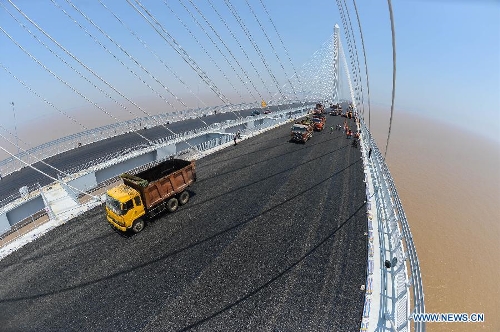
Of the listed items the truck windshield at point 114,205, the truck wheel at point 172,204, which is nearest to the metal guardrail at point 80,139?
the truck windshield at point 114,205

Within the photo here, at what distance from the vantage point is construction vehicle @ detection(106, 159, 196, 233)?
39.8ft

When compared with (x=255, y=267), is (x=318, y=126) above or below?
above

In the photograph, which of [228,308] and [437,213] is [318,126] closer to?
[437,213]

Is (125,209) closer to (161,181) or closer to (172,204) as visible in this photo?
(161,181)

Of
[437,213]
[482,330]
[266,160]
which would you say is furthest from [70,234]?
[437,213]

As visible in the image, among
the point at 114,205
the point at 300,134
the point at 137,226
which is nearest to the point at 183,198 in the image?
the point at 137,226

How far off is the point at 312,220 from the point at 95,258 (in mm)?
10604

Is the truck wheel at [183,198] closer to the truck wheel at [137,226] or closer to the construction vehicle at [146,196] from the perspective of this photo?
the construction vehicle at [146,196]

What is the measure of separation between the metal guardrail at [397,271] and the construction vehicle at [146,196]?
35.9 feet

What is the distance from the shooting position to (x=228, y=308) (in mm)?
8617

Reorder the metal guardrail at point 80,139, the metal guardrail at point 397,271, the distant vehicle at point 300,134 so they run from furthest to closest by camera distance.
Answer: the metal guardrail at point 80,139 < the distant vehicle at point 300,134 < the metal guardrail at point 397,271

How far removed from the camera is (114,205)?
12250 millimetres

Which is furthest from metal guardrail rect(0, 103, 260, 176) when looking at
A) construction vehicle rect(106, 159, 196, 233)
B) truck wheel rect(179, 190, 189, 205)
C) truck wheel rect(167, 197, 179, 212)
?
truck wheel rect(167, 197, 179, 212)

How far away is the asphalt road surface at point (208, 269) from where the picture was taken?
8.43 meters
